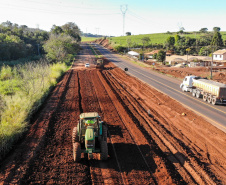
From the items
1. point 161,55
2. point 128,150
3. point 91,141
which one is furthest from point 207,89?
point 161,55

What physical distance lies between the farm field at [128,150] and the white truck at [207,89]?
4.54 metres

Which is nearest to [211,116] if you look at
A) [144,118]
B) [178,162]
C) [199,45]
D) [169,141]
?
[144,118]

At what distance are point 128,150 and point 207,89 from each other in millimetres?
16227

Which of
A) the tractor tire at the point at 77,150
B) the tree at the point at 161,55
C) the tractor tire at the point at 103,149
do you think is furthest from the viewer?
the tree at the point at 161,55

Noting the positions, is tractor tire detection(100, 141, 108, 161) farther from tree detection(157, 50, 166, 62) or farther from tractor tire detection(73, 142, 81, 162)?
tree detection(157, 50, 166, 62)

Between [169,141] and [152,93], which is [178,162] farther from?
[152,93]

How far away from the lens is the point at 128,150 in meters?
12.6

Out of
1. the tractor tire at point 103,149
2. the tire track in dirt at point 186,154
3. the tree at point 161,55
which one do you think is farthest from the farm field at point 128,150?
the tree at point 161,55

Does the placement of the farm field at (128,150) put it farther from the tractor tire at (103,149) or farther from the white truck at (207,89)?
the white truck at (207,89)

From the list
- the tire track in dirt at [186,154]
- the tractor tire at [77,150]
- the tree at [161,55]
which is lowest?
the tire track in dirt at [186,154]

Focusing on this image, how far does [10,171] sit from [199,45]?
10032cm

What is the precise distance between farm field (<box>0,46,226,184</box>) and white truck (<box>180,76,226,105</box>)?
454cm

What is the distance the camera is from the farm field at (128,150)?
1006 cm

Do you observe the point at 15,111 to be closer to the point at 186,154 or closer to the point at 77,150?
the point at 77,150
